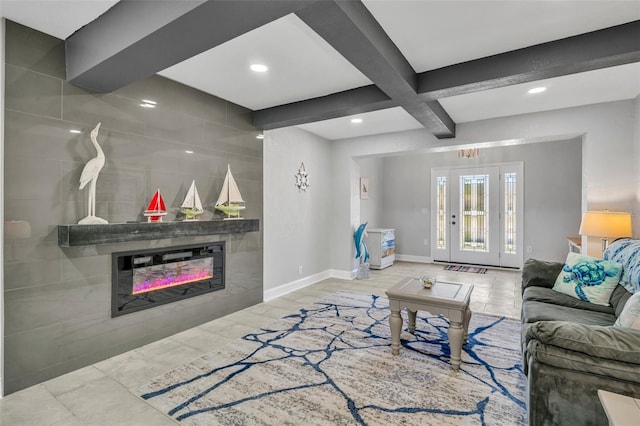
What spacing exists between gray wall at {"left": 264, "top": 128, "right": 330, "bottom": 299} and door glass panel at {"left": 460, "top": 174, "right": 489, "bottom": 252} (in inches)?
123

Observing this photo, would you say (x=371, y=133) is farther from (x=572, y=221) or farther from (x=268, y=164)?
(x=572, y=221)

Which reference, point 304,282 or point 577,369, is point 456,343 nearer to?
point 577,369

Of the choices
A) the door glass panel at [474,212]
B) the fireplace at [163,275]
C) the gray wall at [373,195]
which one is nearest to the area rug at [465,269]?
the door glass panel at [474,212]

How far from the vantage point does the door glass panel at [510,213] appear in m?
6.31

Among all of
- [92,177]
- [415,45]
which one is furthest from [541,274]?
[92,177]

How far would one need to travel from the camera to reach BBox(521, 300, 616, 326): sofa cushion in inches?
84.4

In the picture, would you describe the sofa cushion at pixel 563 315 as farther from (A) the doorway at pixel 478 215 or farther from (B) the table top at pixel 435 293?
(A) the doorway at pixel 478 215

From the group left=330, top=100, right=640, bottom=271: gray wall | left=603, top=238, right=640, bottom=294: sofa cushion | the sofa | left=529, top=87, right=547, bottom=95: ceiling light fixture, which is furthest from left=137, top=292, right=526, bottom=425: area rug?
left=529, top=87, right=547, bottom=95: ceiling light fixture

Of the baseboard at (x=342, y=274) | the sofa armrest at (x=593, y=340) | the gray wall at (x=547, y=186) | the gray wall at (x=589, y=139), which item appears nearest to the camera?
the sofa armrest at (x=593, y=340)

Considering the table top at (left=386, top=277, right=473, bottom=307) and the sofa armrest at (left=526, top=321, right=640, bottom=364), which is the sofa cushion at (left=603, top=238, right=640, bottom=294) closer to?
the sofa armrest at (left=526, top=321, right=640, bottom=364)

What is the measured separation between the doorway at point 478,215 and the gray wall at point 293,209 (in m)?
2.90

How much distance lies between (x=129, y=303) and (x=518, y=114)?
16.0 ft

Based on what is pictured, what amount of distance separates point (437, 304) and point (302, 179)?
120 inches

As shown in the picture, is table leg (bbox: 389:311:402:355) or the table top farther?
table leg (bbox: 389:311:402:355)
